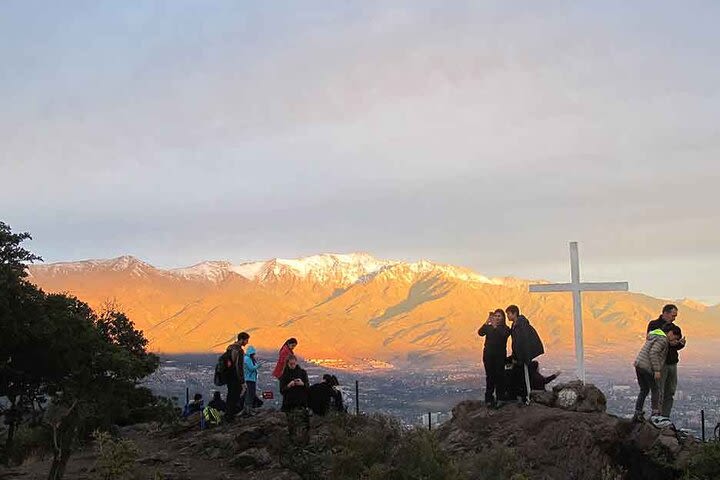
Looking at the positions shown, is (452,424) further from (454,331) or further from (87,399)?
(454,331)

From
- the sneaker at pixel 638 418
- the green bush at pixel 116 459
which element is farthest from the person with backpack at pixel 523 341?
the green bush at pixel 116 459

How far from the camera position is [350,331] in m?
119

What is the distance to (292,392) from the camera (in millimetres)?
15898

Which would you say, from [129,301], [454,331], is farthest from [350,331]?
[129,301]

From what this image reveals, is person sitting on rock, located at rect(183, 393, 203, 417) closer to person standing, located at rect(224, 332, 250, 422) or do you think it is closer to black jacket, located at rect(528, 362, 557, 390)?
person standing, located at rect(224, 332, 250, 422)

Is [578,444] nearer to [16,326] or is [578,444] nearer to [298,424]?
[298,424]

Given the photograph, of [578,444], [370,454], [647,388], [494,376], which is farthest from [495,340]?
[370,454]

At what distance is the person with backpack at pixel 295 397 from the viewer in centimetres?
1540

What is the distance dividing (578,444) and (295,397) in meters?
5.42

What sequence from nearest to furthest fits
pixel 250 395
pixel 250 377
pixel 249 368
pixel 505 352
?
pixel 505 352 < pixel 249 368 < pixel 250 377 < pixel 250 395

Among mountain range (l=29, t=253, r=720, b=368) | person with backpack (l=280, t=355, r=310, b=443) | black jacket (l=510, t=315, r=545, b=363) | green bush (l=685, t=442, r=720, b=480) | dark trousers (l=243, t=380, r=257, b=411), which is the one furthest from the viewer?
mountain range (l=29, t=253, r=720, b=368)

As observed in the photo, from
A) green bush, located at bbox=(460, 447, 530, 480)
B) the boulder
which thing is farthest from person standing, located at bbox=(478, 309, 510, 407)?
the boulder

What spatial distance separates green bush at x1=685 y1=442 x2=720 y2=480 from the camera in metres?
12.7

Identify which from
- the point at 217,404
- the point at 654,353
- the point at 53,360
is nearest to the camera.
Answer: the point at 53,360
